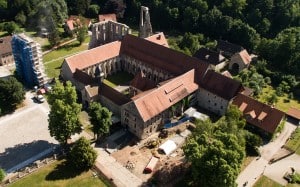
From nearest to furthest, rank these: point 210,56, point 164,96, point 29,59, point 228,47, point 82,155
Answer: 1. point 82,155
2. point 164,96
3. point 29,59
4. point 210,56
5. point 228,47

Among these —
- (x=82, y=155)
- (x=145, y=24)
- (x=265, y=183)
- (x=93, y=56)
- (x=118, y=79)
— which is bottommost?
(x=265, y=183)

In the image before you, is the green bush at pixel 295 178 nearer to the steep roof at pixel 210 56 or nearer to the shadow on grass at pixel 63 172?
the shadow on grass at pixel 63 172

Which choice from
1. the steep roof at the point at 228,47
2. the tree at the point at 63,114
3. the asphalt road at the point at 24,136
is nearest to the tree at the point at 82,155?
the tree at the point at 63,114

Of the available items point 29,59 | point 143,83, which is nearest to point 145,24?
point 143,83

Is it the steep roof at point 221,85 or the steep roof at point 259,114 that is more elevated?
the steep roof at point 221,85

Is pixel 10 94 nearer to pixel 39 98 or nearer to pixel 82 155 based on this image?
pixel 39 98

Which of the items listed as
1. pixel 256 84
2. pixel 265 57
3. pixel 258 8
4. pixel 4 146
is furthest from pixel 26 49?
pixel 258 8
